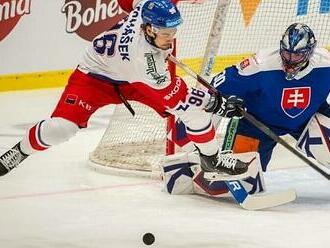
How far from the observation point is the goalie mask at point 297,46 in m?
4.02

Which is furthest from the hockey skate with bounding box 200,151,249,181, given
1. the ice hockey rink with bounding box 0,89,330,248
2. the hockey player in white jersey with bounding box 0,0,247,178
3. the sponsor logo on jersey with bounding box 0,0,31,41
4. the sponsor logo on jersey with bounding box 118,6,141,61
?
the sponsor logo on jersey with bounding box 0,0,31,41

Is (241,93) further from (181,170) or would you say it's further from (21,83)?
(21,83)

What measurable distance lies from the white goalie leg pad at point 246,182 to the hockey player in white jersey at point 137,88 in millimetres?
70

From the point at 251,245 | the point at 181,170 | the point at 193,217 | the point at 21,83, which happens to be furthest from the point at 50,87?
the point at 251,245

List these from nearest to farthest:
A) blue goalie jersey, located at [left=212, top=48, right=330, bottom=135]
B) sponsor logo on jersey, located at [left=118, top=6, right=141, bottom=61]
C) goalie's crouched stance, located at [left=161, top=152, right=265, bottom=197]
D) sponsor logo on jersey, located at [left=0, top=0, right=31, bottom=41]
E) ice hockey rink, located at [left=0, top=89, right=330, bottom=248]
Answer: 1. ice hockey rink, located at [left=0, top=89, right=330, bottom=248]
2. sponsor logo on jersey, located at [left=118, top=6, right=141, bottom=61]
3. blue goalie jersey, located at [left=212, top=48, right=330, bottom=135]
4. goalie's crouched stance, located at [left=161, top=152, right=265, bottom=197]
5. sponsor logo on jersey, located at [left=0, top=0, right=31, bottom=41]

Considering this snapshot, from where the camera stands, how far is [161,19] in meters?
3.77

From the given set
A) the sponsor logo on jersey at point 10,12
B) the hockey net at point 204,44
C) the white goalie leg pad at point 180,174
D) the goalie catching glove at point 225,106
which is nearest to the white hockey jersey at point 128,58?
the goalie catching glove at point 225,106

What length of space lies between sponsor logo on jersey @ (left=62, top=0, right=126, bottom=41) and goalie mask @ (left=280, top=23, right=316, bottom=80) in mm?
3158

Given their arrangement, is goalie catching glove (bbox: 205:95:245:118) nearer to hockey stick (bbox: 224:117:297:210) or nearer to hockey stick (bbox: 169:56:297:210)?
hockey stick (bbox: 169:56:297:210)

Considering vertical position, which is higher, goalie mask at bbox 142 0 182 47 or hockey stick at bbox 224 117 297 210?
goalie mask at bbox 142 0 182 47

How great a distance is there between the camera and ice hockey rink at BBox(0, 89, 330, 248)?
3611mm

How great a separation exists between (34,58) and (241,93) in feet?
9.90

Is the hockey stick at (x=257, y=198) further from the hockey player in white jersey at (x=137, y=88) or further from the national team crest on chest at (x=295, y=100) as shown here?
the national team crest on chest at (x=295, y=100)

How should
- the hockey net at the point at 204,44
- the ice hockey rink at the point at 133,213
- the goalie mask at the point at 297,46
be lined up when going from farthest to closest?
the hockey net at the point at 204,44
the goalie mask at the point at 297,46
the ice hockey rink at the point at 133,213
